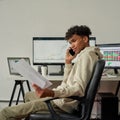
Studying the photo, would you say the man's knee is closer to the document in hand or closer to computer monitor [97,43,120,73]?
the document in hand

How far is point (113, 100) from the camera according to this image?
3.11 meters

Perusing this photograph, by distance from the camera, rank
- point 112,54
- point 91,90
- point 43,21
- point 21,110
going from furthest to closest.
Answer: point 43,21 → point 112,54 → point 21,110 → point 91,90

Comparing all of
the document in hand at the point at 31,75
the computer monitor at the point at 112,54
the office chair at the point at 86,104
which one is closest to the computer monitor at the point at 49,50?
the computer monitor at the point at 112,54

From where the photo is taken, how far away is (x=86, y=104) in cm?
190

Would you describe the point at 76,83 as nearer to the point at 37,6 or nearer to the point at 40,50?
the point at 40,50

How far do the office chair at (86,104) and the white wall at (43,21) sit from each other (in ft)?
5.95

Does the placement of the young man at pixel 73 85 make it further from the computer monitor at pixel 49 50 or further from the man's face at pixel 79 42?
the computer monitor at pixel 49 50

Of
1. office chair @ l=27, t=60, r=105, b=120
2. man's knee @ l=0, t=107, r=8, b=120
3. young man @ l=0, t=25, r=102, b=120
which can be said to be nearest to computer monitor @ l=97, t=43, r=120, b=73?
young man @ l=0, t=25, r=102, b=120

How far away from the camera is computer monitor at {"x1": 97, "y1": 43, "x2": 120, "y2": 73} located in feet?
11.1

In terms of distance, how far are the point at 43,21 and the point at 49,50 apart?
20.2 inches

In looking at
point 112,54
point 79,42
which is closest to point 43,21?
point 112,54

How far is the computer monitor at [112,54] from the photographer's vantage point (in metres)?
3.38

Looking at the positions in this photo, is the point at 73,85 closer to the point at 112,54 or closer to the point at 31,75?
the point at 31,75


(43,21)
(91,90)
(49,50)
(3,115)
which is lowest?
(3,115)
